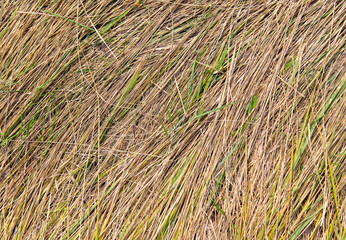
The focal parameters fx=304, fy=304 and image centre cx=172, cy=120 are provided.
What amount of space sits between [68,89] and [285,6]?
0.93m

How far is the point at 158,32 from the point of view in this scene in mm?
1251

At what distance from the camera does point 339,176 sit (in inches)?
42.8

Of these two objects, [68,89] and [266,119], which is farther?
[68,89]

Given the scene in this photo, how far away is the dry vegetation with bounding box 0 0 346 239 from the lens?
111 centimetres

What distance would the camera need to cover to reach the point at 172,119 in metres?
1.20

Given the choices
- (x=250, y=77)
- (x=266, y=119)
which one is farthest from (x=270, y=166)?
(x=250, y=77)

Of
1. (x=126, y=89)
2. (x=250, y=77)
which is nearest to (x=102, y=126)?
(x=126, y=89)

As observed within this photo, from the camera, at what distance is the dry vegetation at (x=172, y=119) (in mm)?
1106

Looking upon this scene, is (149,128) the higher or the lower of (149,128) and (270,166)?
the higher

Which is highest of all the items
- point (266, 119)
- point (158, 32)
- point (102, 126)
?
point (158, 32)

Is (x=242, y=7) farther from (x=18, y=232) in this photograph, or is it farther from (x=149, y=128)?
(x=18, y=232)

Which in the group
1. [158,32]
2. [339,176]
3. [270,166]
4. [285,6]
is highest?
[158,32]

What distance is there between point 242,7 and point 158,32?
350mm

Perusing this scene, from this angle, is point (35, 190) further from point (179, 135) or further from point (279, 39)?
point (279, 39)
